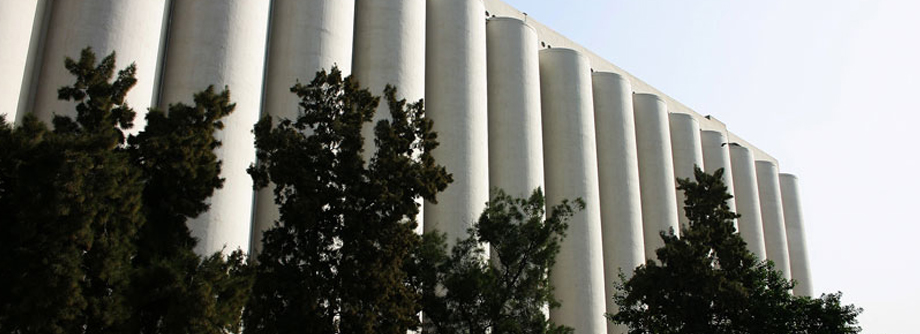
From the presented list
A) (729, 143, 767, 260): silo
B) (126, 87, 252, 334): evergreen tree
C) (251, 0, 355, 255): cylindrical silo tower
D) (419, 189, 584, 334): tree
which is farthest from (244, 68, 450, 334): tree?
(729, 143, 767, 260): silo

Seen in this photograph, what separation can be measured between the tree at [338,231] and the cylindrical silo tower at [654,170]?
1217 inches

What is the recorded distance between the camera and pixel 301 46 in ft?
98.1

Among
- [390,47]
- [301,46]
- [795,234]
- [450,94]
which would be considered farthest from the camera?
[795,234]

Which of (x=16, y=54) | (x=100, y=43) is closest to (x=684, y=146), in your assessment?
(x=100, y=43)

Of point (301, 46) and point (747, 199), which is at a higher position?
point (747, 199)

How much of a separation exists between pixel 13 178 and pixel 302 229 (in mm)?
5489

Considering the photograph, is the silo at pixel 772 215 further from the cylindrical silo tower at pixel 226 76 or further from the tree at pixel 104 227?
the tree at pixel 104 227

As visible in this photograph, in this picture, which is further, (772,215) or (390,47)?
(772,215)

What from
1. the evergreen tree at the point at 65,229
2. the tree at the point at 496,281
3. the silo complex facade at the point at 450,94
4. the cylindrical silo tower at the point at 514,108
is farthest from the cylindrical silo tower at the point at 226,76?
the cylindrical silo tower at the point at 514,108

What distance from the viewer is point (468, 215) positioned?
32531 millimetres

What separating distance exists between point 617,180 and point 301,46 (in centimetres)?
2066

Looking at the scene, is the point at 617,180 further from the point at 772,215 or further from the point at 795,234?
the point at 795,234

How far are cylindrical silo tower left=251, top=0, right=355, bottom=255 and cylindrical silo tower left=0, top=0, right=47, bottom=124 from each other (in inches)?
287

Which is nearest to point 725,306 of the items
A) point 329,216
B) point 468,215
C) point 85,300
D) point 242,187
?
point 468,215
